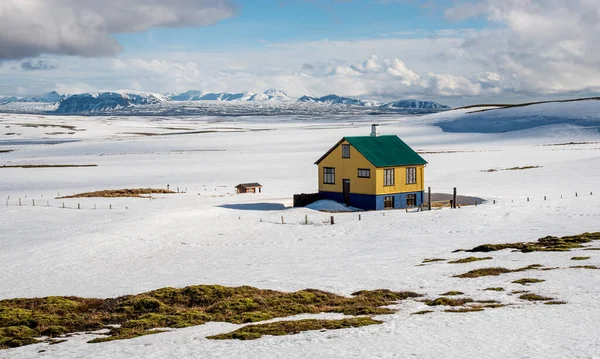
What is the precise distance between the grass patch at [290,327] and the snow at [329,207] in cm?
3358

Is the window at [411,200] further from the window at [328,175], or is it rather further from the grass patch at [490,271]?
the grass patch at [490,271]

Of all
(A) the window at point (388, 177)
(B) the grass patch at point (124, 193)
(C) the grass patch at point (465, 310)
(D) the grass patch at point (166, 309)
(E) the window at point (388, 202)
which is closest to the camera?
(D) the grass patch at point (166, 309)

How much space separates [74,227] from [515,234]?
29.4m

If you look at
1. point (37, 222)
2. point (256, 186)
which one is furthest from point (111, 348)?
point (256, 186)

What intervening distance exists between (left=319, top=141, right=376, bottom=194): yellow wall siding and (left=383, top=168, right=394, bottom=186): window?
1203mm

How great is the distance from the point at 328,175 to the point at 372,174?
5.05m

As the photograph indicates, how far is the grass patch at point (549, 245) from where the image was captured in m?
36.1

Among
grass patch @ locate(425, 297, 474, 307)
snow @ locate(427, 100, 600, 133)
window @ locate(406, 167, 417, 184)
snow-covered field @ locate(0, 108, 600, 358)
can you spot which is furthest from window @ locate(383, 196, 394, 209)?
snow @ locate(427, 100, 600, 133)

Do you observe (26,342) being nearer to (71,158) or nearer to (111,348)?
(111,348)

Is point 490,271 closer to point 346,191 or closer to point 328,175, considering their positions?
point 346,191

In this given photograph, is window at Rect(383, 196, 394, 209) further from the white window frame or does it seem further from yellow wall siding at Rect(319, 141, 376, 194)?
yellow wall siding at Rect(319, 141, 376, 194)

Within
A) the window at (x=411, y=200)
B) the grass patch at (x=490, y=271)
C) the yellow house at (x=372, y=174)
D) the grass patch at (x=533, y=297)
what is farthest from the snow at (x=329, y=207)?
the grass patch at (x=533, y=297)

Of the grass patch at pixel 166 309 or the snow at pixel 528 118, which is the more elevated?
the snow at pixel 528 118

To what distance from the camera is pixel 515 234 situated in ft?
140
